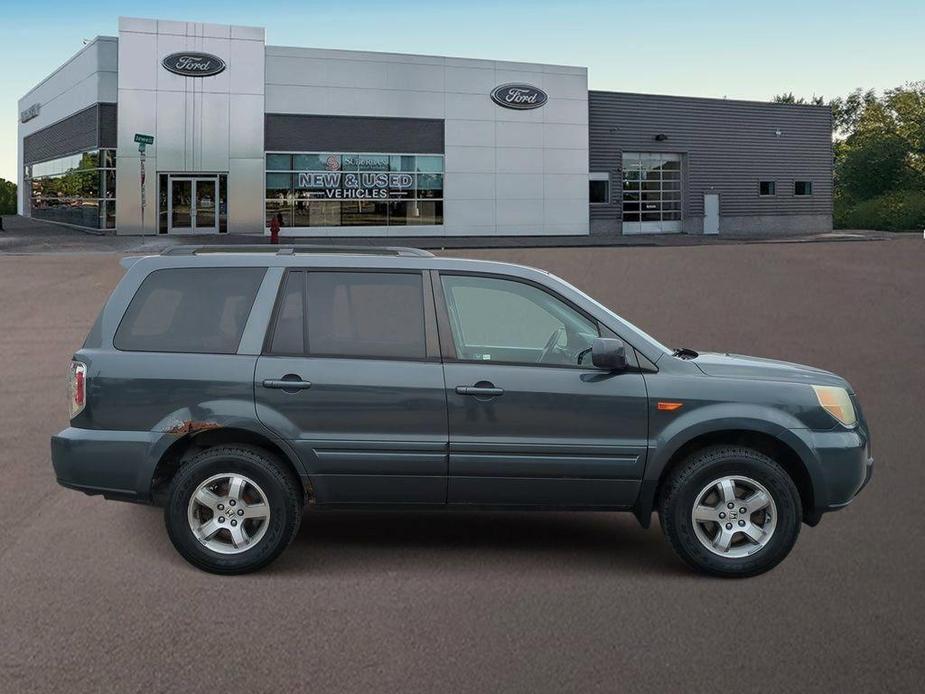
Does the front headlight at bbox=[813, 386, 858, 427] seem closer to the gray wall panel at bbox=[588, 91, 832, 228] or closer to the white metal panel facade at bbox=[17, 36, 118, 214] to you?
the white metal panel facade at bbox=[17, 36, 118, 214]

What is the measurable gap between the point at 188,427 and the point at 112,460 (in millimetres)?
461

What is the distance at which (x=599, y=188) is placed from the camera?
50750mm

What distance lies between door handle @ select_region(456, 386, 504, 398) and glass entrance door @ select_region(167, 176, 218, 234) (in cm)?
3885

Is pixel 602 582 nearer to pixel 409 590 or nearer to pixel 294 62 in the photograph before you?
pixel 409 590

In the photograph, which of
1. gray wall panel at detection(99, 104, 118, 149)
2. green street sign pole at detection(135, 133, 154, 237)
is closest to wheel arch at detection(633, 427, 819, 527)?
green street sign pole at detection(135, 133, 154, 237)

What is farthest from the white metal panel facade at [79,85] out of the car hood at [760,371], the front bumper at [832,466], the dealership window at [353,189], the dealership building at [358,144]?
the front bumper at [832,466]

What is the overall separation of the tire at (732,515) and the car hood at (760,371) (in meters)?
0.45

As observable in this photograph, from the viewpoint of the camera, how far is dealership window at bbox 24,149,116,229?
1697 inches

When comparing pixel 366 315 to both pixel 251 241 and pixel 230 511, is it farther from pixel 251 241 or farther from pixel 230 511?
pixel 251 241

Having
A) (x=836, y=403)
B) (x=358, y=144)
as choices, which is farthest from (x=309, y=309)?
(x=358, y=144)

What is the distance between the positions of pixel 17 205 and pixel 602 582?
76.2 m

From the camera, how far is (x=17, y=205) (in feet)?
246

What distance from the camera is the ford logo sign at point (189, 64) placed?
4203cm

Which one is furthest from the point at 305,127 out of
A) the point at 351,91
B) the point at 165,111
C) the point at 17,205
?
the point at 17,205
